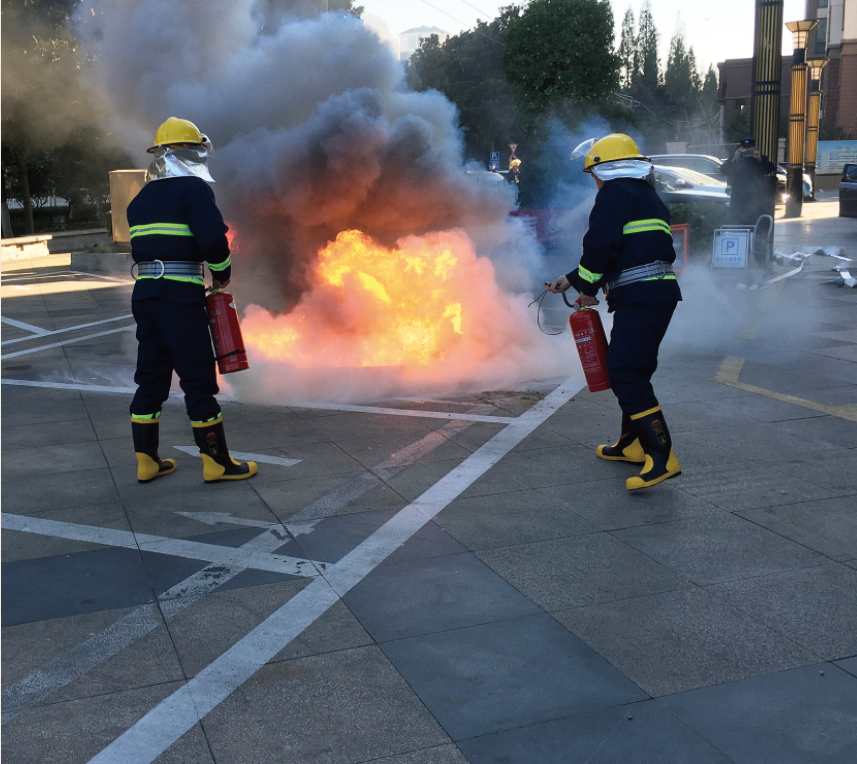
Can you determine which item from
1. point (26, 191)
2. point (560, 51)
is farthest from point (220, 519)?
point (560, 51)

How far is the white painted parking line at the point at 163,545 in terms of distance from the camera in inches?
154

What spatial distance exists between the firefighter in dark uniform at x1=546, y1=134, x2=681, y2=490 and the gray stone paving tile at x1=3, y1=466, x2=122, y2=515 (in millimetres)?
2823

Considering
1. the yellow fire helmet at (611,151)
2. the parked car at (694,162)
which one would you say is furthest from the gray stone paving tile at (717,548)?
the parked car at (694,162)

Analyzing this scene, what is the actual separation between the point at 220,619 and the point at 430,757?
1.18 m

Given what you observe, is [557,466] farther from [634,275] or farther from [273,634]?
[273,634]

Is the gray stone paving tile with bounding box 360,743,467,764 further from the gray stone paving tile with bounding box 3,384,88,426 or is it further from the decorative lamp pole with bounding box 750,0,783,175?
the decorative lamp pole with bounding box 750,0,783,175

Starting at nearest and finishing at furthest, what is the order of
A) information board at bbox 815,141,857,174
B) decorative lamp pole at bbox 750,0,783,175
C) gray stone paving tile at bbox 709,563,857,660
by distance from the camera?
gray stone paving tile at bbox 709,563,857,660
decorative lamp pole at bbox 750,0,783,175
information board at bbox 815,141,857,174

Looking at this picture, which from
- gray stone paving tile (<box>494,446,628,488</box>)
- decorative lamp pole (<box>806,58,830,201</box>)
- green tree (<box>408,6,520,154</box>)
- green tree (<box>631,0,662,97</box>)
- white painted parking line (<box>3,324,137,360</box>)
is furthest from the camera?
green tree (<box>631,0,662,97</box>)

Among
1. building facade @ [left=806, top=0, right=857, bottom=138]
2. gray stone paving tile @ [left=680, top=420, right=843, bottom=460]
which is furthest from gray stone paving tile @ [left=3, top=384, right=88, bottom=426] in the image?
building facade @ [left=806, top=0, right=857, bottom=138]

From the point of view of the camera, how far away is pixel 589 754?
2.56 m

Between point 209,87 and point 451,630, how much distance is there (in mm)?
5063

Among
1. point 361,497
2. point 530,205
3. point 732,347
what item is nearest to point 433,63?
point 530,205

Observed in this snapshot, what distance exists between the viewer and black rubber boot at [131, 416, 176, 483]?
502cm

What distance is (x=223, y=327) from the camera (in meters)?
5.03
